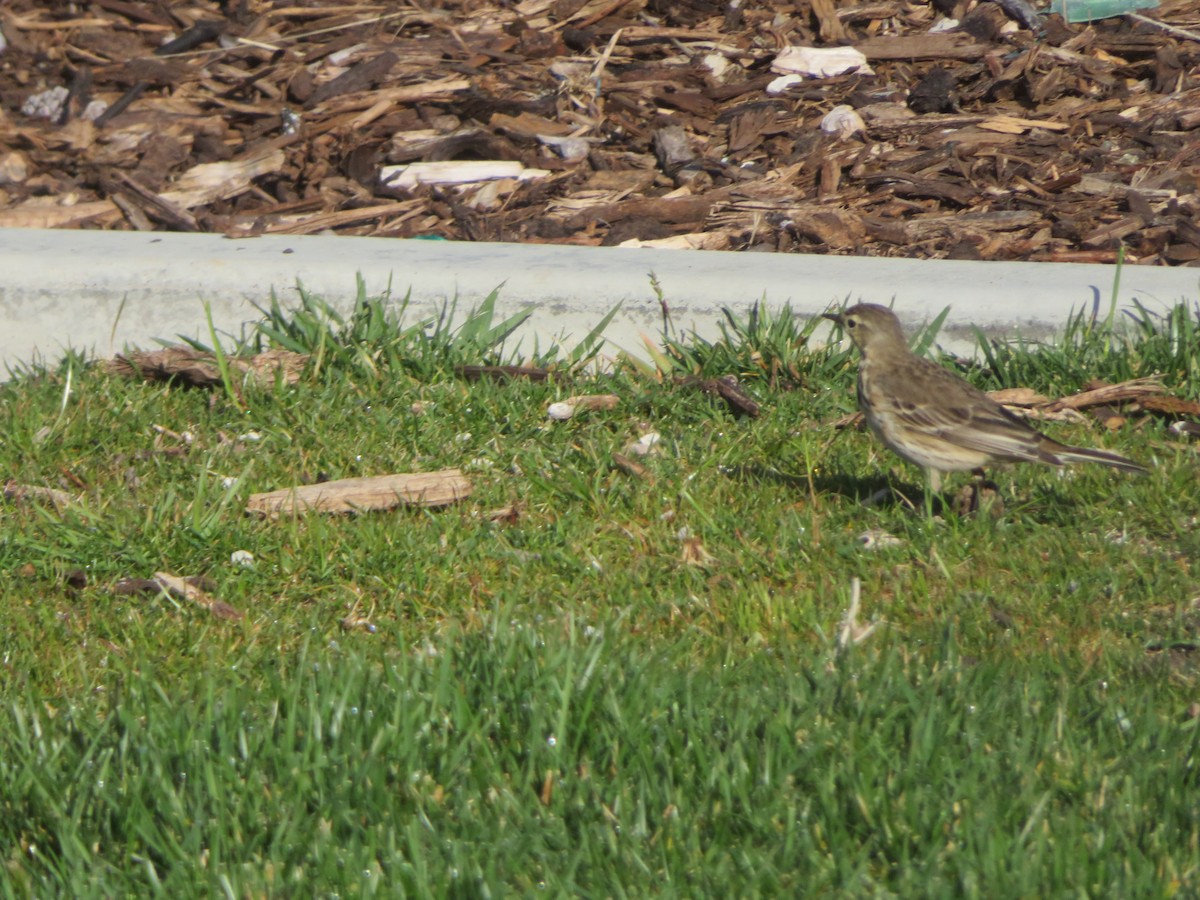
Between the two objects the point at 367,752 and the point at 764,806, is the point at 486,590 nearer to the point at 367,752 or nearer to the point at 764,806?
the point at 367,752

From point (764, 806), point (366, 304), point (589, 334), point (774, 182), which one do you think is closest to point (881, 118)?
point (774, 182)

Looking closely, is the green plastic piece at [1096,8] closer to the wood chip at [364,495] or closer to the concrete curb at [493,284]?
the concrete curb at [493,284]

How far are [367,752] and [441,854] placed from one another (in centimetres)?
39

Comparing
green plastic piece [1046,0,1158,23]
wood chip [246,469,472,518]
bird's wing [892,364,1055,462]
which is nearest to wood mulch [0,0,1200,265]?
green plastic piece [1046,0,1158,23]

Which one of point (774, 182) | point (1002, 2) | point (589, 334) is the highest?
point (1002, 2)

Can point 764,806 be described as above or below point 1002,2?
below

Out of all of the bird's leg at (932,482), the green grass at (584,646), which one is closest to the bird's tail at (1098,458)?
the green grass at (584,646)

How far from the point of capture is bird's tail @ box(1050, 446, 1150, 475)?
5.32 meters

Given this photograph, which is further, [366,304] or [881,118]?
[881,118]

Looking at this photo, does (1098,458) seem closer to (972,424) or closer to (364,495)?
(972,424)

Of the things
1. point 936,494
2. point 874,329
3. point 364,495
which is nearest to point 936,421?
point 936,494

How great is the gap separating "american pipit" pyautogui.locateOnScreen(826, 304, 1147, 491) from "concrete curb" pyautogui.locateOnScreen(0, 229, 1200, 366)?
812mm

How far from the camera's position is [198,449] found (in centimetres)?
623

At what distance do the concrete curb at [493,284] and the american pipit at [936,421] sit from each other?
812mm
